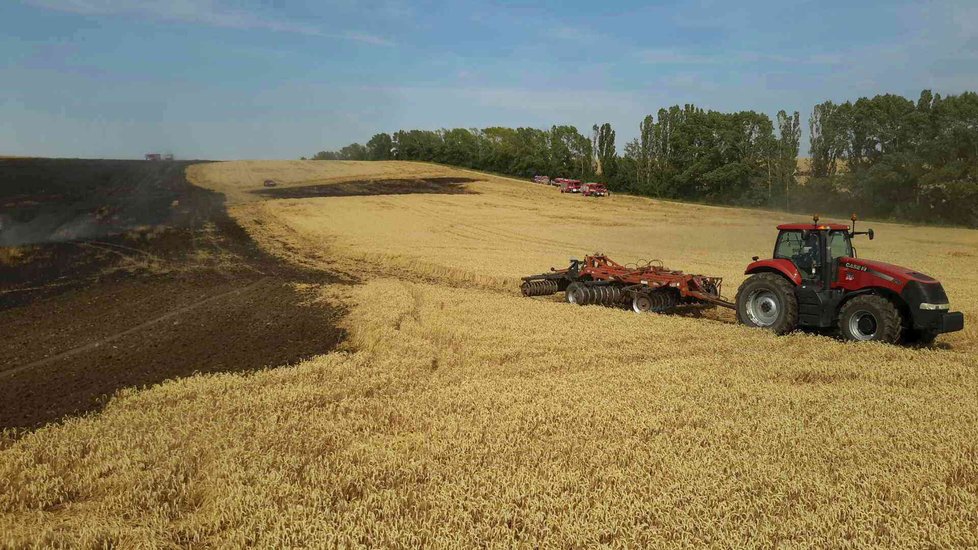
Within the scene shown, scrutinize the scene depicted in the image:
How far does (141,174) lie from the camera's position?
5409 cm

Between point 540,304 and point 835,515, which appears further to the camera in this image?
point 540,304

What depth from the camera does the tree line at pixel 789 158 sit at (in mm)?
40562

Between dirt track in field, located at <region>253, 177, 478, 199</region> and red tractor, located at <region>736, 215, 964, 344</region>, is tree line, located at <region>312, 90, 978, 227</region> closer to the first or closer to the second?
dirt track in field, located at <region>253, 177, 478, 199</region>

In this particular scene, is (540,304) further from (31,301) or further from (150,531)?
(31,301)

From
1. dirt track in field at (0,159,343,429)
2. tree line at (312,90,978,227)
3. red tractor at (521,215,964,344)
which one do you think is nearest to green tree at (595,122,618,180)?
tree line at (312,90,978,227)

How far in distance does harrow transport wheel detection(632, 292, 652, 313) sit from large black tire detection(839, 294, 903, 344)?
12.2 feet

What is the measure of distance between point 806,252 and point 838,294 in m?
0.94

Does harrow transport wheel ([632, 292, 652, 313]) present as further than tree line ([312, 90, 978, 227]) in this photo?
No

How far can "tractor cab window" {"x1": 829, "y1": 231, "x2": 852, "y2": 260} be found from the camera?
11008 millimetres

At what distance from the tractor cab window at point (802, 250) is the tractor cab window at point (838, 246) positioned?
0.73 ft

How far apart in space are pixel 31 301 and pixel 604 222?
29.1m

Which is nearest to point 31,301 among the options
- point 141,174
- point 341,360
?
point 341,360

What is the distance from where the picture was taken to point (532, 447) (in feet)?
19.5

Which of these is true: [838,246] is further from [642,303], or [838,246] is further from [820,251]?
[642,303]
